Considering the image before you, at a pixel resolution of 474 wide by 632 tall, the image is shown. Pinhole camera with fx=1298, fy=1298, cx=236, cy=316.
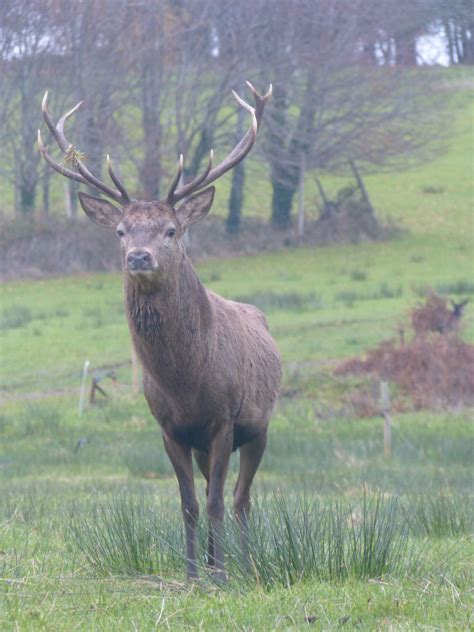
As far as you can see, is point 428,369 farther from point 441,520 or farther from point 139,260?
point 139,260

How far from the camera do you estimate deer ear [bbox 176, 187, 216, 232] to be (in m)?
8.19

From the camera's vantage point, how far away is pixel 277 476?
45.3 ft

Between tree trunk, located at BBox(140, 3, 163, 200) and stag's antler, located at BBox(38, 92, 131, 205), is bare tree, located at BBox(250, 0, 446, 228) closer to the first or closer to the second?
tree trunk, located at BBox(140, 3, 163, 200)

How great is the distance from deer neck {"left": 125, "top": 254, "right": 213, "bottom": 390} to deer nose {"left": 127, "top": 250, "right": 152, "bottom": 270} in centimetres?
26

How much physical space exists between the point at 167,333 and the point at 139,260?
0.57 metres

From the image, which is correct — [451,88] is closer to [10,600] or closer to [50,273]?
[50,273]

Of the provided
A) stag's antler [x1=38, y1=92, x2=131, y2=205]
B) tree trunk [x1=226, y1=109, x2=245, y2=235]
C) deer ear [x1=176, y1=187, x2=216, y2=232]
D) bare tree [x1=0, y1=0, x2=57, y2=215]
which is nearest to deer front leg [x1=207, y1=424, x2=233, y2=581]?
deer ear [x1=176, y1=187, x2=216, y2=232]

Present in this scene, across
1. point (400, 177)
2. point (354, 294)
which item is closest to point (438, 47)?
point (354, 294)

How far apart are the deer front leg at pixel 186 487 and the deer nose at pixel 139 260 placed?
1164mm

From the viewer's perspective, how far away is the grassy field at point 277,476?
5.86 m

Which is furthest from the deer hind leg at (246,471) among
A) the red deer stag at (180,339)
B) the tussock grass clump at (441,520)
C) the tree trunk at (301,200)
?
the tree trunk at (301,200)

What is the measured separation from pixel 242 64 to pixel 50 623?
92.6ft

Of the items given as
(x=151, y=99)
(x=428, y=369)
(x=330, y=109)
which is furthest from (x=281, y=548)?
(x=330, y=109)

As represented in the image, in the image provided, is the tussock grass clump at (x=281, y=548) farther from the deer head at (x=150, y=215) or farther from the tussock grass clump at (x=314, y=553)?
the deer head at (x=150, y=215)
